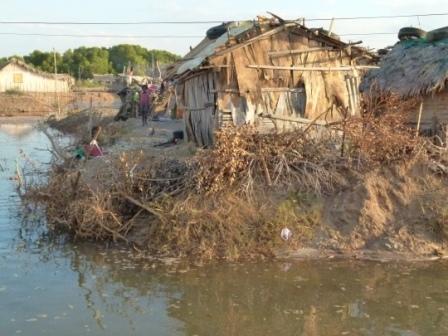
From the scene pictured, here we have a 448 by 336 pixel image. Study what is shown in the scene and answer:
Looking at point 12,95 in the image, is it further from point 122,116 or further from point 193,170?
point 193,170

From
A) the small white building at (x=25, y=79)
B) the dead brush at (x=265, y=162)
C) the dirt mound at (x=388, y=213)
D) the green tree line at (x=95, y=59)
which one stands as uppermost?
the green tree line at (x=95, y=59)

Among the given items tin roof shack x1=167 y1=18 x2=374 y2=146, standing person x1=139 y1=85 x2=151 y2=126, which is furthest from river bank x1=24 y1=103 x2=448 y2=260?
standing person x1=139 y1=85 x2=151 y2=126

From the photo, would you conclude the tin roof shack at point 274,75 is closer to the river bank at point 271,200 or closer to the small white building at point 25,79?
the river bank at point 271,200

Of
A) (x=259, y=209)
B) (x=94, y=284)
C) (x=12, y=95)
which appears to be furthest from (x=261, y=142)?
(x=12, y=95)

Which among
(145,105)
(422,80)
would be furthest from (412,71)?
(145,105)

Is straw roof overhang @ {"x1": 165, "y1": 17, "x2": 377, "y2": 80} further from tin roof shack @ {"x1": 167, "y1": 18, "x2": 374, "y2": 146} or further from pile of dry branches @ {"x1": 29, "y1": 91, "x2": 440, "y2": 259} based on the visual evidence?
pile of dry branches @ {"x1": 29, "y1": 91, "x2": 440, "y2": 259}

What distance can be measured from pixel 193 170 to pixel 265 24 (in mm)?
4604

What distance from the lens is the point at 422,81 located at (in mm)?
11984

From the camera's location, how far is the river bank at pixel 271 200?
9.52 meters

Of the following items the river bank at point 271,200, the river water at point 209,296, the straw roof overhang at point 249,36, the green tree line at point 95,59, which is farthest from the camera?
the green tree line at point 95,59

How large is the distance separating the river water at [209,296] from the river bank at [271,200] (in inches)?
16.3

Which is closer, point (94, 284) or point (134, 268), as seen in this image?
point (94, 284)

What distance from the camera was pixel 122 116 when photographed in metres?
29.9

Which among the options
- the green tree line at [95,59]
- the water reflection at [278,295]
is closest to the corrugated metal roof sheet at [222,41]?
the water reflection at [278,295]
